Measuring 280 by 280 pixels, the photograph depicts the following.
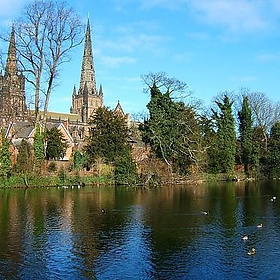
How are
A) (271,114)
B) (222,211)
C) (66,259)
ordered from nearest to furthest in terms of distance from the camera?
(66,259), (222,211), (271,114)

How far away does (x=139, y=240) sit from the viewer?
16234 mm

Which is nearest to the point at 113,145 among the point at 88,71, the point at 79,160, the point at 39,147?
the point at 79,160

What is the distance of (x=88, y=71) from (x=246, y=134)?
67.6 meters

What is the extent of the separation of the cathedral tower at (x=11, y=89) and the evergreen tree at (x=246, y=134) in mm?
30632

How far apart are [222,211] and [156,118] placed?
86.3ft

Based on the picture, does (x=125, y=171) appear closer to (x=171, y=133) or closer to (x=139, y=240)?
(x=171, y=133)

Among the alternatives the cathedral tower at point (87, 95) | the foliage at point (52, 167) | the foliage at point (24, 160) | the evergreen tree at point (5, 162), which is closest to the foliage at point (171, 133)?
the foliage at point (52, 167)

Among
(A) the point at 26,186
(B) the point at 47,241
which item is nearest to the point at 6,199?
(A) the point at 26,186

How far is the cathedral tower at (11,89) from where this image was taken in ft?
140

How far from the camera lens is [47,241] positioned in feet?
53.3

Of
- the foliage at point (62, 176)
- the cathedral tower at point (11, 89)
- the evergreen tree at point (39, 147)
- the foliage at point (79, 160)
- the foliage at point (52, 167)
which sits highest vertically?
the cathedral tower at point (11, 89)

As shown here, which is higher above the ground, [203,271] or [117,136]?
[117,136]

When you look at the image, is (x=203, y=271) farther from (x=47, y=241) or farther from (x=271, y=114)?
(x=271, y=114)

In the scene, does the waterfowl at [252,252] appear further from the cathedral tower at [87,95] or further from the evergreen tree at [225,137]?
the cathedral tower at [87,95]
